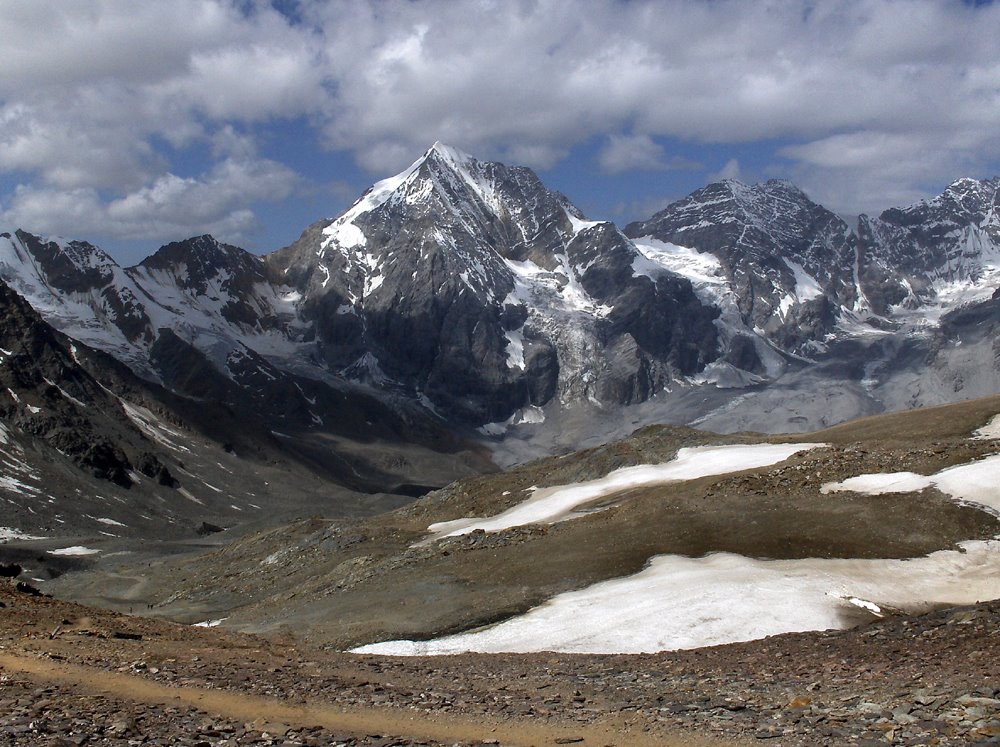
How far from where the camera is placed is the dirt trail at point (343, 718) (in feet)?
65.2

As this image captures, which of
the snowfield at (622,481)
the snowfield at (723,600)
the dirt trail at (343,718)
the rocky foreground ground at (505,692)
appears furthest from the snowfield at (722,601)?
the snowfield at (622,481)

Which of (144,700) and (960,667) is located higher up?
(144,700)

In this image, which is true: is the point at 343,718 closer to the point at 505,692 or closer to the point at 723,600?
the point at 505,692

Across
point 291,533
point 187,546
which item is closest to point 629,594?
point 291,533

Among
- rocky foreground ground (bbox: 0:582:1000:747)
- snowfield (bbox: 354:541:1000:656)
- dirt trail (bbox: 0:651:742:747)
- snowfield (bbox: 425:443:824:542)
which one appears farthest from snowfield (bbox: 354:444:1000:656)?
snowfield (bbox: 425:443:824:542)

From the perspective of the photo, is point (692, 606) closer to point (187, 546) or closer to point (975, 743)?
point (975, 743)

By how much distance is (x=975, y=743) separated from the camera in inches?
689

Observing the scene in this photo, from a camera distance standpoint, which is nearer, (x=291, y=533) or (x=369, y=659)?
(x=369, y=659)

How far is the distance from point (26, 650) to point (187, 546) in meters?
116

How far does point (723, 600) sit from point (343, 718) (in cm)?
2171

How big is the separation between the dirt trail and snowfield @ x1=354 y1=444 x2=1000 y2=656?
15526 mm

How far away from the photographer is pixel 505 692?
2461 centimetres

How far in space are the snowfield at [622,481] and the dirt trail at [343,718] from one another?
47528 millimetres

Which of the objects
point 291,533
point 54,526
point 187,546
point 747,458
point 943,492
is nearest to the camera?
point 943,492
